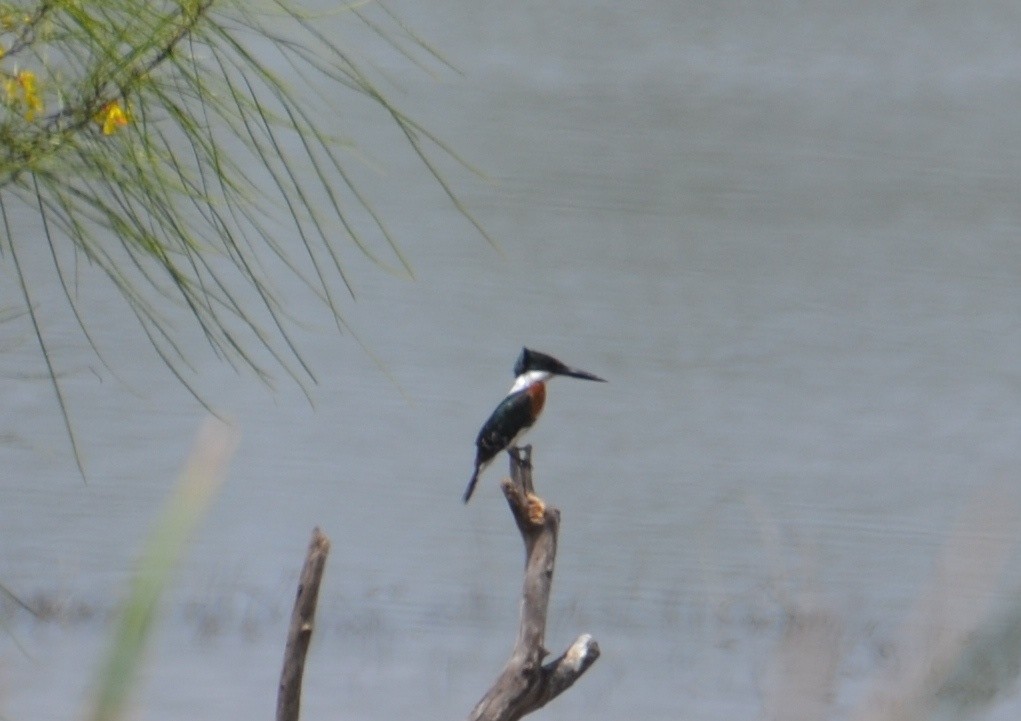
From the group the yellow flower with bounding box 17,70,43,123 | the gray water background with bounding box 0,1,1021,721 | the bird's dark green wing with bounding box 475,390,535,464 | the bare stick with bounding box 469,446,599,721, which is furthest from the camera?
the gray water background with bounding box 0,1,1021,721

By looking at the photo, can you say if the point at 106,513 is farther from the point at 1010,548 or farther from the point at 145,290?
the point at 1010,548

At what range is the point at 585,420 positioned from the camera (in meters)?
4.41

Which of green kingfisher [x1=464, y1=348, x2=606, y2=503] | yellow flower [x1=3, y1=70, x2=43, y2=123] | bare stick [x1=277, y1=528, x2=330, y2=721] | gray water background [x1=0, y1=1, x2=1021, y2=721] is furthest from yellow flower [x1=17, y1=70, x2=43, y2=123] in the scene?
green kingfisher [x1=464, y1=348, x2=606, y2=503]

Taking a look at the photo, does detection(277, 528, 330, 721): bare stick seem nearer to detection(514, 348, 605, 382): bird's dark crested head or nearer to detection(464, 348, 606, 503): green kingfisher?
detection(464, 348, 606, 503): green kingfisher

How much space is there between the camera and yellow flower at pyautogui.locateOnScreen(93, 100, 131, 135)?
1021 millimetres

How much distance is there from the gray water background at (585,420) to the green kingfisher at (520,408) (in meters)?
0.46

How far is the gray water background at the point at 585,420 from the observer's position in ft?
10.9

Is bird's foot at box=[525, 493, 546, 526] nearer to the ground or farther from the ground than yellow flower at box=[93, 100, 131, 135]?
nearer to the ground

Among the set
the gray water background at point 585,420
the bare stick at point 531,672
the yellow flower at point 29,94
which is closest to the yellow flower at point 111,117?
the yellow flower at point 29,94

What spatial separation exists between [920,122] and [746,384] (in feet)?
11.3

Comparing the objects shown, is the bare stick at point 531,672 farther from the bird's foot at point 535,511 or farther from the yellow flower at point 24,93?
the yellow flower at point 24,93

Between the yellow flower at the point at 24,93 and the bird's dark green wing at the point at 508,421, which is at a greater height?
the bird's dark green wing at the point at 508,421

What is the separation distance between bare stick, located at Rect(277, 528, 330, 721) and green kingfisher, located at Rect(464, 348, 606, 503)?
106 centimetres

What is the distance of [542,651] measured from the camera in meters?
1.15
